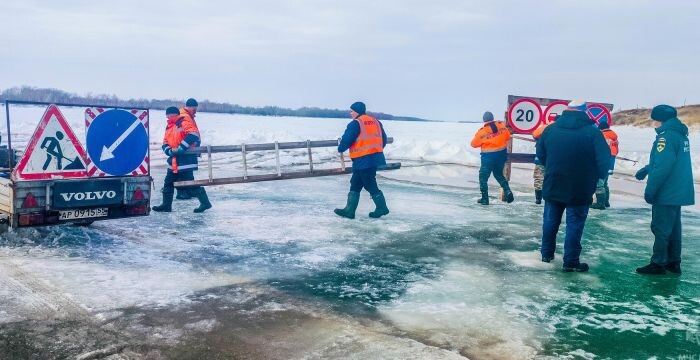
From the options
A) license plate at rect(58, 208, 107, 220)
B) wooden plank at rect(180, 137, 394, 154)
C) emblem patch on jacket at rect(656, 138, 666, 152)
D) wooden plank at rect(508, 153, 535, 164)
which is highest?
emblem patch on jacket at rect(656, 138, 666, 152)

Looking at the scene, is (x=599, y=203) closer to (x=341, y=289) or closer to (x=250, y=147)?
(x=250, y=147)

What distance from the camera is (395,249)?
7.05 m

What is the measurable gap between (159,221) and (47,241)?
1.76m

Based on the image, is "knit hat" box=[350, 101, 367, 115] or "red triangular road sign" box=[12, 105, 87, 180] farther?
"knit hat" box=[350, 101, 367, 115]

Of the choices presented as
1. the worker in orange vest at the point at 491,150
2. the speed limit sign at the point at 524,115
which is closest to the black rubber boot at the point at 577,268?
the worker in orange vest at the point at 491,150

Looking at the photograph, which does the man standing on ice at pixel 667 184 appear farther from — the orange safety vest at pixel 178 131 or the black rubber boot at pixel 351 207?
the orange safety vest at pixel 178 131

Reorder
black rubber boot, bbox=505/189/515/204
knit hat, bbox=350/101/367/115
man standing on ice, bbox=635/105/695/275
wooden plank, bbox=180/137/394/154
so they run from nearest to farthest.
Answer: man standing on ice, bbox=635/105/695/275
wooden plank, bbox=180/137/394/154
knit hat, bbox=350/101/367/115
black rubber boot, bbox=505/189/515/204

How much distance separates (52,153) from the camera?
6.42 meters

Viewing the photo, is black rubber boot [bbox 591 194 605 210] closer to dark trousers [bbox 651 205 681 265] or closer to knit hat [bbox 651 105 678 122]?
dark trousers [bbox 651 205 681 265]

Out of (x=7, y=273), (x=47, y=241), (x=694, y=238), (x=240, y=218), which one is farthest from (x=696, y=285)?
(x=47, y=241)

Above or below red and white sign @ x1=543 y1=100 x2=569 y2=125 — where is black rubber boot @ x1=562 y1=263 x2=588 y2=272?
below

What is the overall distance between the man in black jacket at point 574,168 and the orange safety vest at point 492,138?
Result: 14.6ft

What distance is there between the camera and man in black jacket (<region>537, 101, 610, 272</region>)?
6.07 m

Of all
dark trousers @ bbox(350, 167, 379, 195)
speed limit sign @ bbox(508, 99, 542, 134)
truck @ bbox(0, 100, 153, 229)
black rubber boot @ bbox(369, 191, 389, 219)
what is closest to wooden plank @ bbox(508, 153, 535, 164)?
speed limit sign @ bbox(508, 99, 542, 134)
